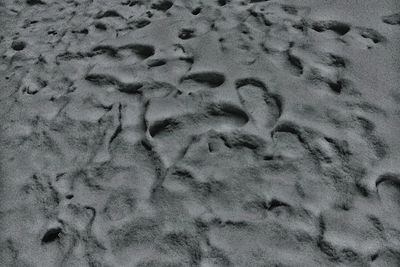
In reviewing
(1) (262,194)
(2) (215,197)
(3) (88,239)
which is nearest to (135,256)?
(3) (88,239)

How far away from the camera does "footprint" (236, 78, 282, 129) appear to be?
4.83 feet

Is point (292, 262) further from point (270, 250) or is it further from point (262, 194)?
point (262, 194)

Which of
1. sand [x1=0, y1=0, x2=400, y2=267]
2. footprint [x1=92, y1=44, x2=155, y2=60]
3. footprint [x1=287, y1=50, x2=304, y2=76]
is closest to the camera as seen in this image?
sand [x1=0, y1=0, x2=400, y2=267]

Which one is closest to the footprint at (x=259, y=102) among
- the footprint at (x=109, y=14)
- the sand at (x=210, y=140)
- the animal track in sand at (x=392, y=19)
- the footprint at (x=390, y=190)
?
the sand at (x=210, y=140)

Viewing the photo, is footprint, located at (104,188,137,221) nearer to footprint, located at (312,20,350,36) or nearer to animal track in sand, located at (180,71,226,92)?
animal track in sand, located at (180,71,226,92)

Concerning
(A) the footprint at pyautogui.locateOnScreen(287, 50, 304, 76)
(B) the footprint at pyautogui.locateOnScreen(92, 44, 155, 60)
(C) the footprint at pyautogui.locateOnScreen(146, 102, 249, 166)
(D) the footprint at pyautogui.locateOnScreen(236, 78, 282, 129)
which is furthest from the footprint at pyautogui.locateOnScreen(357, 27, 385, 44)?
(B) the footprint at pyautogui.locateOnScreen(92, 44, 155, 60)

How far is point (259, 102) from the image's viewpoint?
1.52 meters

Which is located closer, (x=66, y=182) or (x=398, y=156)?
(x=398, y=156)

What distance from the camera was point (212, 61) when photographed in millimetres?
1703

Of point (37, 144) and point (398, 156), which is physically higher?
point (398, 156)

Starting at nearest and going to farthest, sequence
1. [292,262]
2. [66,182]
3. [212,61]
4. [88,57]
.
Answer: [292,262] < [66,182] < [212,61] < [88,57]

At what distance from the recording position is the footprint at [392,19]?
1.73 m

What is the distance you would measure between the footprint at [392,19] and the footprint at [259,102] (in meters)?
0.57

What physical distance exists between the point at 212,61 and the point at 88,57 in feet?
1.80
